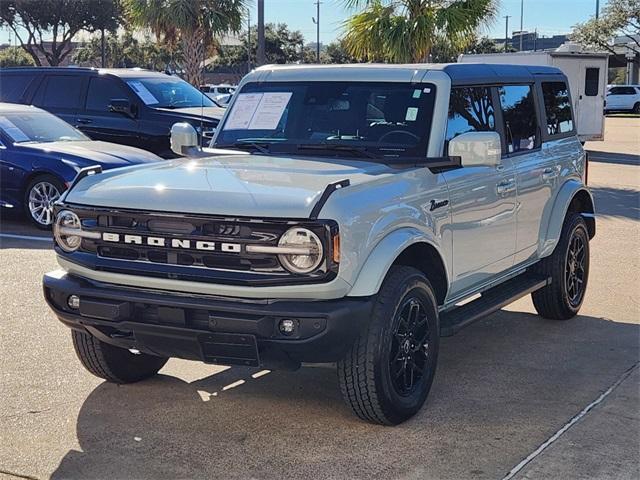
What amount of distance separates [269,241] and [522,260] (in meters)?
2.76

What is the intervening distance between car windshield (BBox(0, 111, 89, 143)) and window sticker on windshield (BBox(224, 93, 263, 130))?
5761mm

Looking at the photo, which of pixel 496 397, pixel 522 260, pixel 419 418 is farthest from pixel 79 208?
pixel 522 260

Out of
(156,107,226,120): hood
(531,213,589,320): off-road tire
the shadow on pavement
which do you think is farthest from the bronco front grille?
(156,107,226,120): hood

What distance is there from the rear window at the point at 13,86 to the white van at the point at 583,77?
1096 cm

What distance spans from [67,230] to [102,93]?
9.41m

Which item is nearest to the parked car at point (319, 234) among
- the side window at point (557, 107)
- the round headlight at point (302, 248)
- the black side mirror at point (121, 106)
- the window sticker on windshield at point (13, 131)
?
the round headlight at point (302, 248)

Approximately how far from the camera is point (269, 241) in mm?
4160

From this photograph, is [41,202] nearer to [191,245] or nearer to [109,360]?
[109,360]

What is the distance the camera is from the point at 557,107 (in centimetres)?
720

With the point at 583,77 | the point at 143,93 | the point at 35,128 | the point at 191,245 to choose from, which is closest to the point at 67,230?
the point at 191,245

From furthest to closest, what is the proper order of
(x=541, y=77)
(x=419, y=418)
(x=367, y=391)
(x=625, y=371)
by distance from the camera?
(x=541, y=77) < (x=625, y=371) < (x=419, y=418) < (x=367, y=391)

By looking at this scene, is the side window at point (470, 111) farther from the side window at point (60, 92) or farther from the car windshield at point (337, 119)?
the side window at point (60, 92)

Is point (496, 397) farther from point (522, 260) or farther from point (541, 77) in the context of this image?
point (541, 77)

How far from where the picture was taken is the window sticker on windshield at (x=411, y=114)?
17.8 ft
